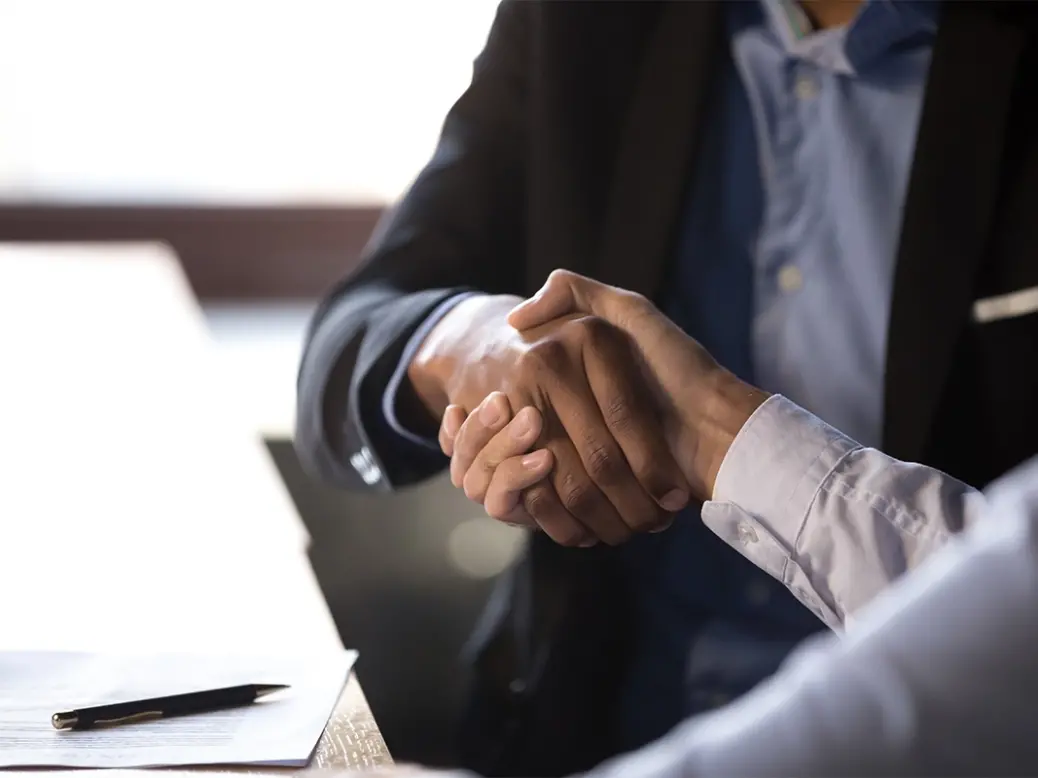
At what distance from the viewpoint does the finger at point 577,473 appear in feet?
2.73

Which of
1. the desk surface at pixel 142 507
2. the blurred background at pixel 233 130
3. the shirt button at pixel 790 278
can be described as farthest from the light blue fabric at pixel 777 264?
the blurred background at pixel 233 130

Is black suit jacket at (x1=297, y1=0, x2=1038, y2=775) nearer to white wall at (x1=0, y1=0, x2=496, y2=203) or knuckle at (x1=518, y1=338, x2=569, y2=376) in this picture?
knuckle at (x1=518, y1=338, x2=569, y2=376)

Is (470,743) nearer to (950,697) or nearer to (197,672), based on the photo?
(197,672)

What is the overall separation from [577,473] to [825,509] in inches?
8.1

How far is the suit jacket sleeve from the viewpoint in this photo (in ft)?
3.30

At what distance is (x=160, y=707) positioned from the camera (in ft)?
2.03

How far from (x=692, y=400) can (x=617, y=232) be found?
0.28 meters

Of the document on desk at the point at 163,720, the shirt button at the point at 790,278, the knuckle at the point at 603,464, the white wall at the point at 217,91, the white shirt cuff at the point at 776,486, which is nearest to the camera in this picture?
the document on desk at the point at 163,720

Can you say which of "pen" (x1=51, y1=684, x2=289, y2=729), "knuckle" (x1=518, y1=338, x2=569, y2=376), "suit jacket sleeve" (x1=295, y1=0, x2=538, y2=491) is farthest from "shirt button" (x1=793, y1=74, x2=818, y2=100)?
"pen" (x1=51, y1=684, x2=289, y2=729)

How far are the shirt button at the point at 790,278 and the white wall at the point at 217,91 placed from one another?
3.54 ft

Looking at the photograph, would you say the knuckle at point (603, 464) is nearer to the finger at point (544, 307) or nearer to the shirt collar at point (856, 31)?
the finger at point (544, 307)

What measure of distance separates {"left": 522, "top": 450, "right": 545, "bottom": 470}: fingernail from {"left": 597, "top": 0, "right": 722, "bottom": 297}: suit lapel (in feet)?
0.89

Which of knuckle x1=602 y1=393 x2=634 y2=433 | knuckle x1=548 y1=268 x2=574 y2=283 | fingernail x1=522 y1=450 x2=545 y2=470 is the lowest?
fingernail x1=522 y1=450 x2=545 y2=470

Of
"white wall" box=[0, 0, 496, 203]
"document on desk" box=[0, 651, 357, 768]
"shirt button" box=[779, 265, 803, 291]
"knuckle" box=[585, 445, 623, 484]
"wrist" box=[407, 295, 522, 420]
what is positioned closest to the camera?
"document on desk" box=[0, 651, 357, 768]
